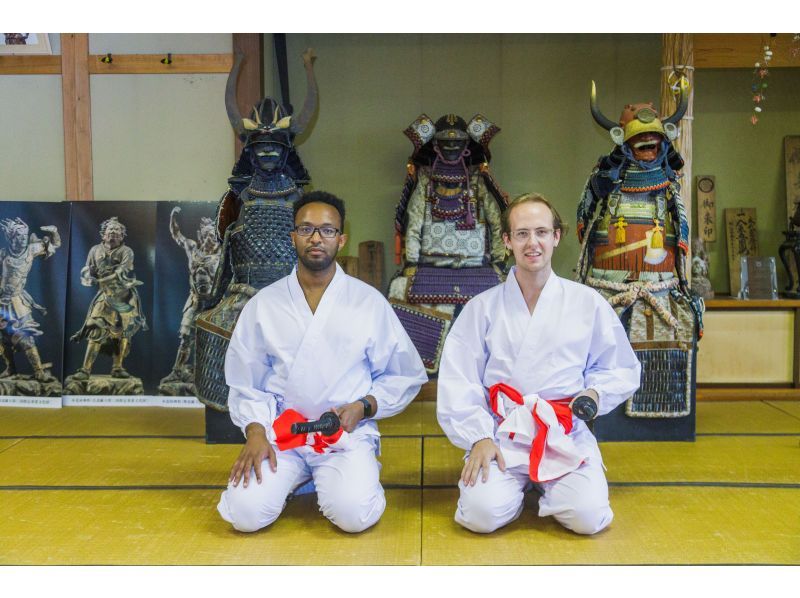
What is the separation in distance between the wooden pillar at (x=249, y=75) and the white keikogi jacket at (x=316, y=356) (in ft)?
6.60

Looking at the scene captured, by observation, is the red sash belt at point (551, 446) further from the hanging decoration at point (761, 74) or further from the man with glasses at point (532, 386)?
the hanging decoration at point (761, 74)

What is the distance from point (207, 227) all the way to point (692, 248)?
9.40 feet

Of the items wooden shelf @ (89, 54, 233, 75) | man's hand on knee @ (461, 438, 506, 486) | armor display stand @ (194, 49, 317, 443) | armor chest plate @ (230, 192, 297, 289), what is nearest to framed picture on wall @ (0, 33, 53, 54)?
wooden shelf @ (89, 54, 233, 75)

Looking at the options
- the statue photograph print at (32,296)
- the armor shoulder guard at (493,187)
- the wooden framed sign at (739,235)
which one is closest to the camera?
the statue photograph print at (32,296)

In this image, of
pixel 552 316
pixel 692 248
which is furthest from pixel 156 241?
pixel 692 248

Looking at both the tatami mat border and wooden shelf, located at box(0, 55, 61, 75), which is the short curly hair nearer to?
the tatami mat border

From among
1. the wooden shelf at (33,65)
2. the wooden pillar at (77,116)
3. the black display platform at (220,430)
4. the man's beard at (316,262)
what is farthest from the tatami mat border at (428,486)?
the wooden shelf at (33,65)

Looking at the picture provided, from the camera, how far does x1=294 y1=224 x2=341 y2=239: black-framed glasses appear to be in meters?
2.66

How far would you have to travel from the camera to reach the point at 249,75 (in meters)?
4.46

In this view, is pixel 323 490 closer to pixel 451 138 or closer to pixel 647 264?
pixel 647 264

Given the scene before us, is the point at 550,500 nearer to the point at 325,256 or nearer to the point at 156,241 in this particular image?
the point at 325,256

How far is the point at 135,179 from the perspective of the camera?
461 cm

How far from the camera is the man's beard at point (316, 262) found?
269cm

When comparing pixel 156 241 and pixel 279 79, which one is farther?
pixel 279 79
